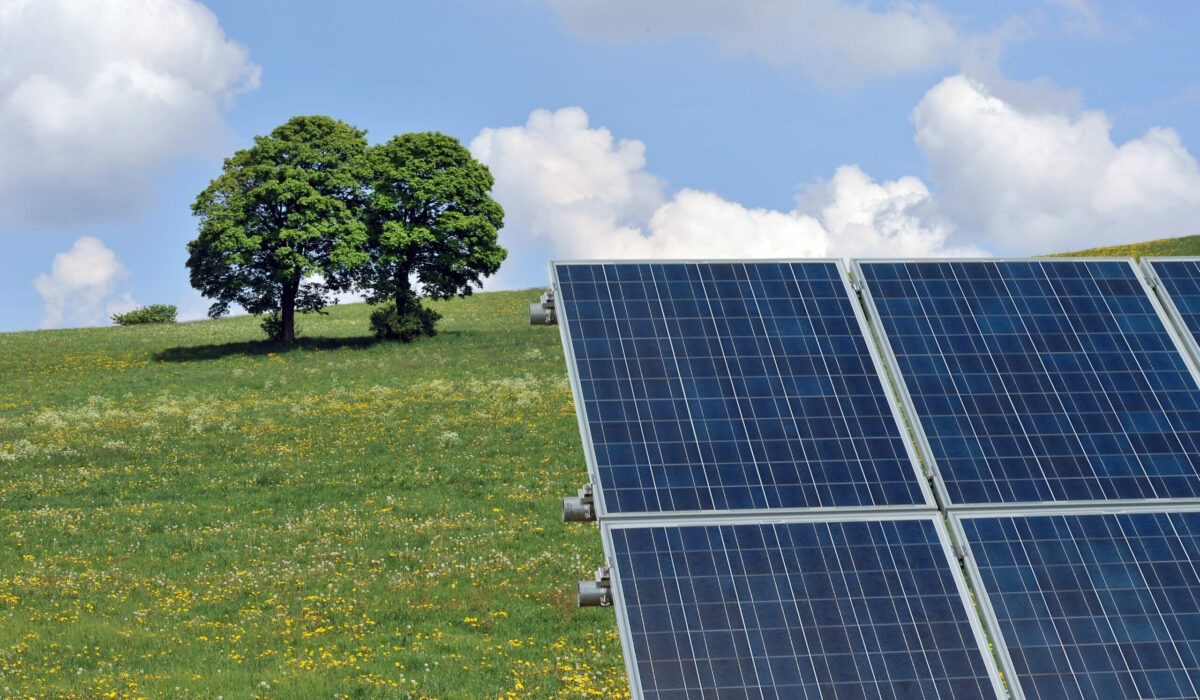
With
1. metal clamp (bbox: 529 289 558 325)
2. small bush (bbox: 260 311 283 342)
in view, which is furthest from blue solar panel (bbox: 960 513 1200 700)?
small bush (bbox: 260 311 283 342)

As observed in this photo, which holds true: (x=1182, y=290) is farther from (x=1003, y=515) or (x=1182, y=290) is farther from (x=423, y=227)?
(x=423, y=227)

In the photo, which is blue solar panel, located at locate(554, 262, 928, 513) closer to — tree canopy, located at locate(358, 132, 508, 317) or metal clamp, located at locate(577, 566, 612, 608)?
metal clamp, located at locate(577, 566, 612, 608)

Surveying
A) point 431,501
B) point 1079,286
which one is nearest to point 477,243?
point 431,501

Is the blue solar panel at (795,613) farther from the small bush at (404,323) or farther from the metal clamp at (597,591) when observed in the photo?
the small bush at (404,323)

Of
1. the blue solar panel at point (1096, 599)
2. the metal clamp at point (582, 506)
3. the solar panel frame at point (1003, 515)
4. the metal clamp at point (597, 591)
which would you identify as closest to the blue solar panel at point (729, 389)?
the metal clamp at point (582, 506)

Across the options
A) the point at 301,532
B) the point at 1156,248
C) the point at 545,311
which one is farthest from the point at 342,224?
the point at 1156,248

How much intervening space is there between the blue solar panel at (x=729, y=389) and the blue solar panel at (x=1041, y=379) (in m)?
0.65

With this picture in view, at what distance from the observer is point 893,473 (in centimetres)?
1108

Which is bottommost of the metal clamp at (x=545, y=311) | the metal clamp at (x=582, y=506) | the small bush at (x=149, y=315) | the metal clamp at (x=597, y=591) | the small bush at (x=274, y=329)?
the metal clamp at (x=597, y=591)

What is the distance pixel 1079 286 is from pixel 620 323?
6.24 m

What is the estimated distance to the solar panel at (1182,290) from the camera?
13.5 meters

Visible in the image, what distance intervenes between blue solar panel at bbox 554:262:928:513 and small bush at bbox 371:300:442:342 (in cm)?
4390

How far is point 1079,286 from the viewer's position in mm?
13820

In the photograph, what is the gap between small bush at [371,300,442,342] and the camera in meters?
55.7
